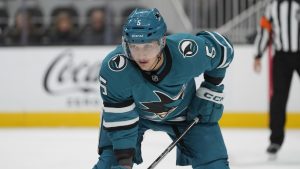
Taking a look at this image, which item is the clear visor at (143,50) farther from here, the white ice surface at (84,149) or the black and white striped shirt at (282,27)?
the black and white striped shirt at (282,27)

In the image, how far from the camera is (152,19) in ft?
7.67

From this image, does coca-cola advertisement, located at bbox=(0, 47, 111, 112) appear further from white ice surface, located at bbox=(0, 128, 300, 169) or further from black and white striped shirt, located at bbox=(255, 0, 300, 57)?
black and white striped shirt, located at bbox=(255, 0, 300, 57)

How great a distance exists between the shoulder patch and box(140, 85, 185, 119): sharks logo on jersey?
196 mm

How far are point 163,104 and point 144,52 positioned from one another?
37cm

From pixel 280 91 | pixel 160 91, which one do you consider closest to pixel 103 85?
pixel 160 91

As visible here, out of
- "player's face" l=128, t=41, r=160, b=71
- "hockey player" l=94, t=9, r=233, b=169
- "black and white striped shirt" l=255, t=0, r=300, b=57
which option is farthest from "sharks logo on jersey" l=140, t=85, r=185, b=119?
"black and white striped shirt" l=255, t=0, r=300, b=57

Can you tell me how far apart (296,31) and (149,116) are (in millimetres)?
2219

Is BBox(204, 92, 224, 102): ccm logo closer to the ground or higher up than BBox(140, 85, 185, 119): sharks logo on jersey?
closer to the ground

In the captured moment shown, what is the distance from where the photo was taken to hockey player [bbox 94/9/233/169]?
2.34 meters

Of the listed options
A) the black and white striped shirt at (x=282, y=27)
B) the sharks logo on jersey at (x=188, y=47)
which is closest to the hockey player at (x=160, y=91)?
the sharks logo on jersey at (x=188, y=47)

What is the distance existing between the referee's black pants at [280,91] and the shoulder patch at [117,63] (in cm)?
224

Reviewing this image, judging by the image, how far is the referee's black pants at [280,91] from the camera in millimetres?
4414

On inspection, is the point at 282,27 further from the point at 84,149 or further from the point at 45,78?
the point at 45,78

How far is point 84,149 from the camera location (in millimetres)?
4703
